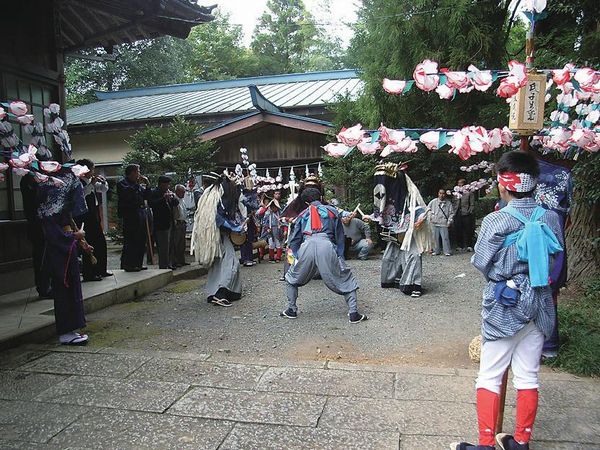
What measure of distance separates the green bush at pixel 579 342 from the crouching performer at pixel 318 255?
2.34 meters

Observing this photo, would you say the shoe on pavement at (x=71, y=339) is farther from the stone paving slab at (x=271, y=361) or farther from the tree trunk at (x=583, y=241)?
the tree trunk at (x=583, y=241)

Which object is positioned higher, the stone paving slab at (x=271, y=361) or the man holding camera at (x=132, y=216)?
the man holding camera at (x=132, y=216)

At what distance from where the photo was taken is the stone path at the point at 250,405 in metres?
3.18

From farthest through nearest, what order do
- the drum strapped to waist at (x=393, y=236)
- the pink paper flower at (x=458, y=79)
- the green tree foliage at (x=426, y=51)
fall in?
1. the green tree foliage at (x=426, y=51)
2. the drum strapped to waist at (x=393, y=236)
3. the pink paper flower at (x=458, y=79)

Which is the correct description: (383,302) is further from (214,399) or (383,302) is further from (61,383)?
(61,383)

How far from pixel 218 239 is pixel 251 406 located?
3.79 metres

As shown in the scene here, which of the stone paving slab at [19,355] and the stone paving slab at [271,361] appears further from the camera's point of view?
the stone paving slab at [19,355]

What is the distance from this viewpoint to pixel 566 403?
3645 mm

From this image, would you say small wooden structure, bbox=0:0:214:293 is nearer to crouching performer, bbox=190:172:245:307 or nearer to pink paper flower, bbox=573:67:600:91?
crouching performer, bbox=190:172:245:307

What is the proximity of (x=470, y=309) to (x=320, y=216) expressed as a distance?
8.13ft

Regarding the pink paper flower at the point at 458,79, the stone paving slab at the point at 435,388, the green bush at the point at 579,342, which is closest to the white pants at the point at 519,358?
the stone paving slab at the point at 435,388

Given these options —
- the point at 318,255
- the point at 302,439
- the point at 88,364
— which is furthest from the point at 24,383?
the point at 318,255

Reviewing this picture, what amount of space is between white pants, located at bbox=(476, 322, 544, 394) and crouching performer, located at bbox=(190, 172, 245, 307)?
15.7 ft

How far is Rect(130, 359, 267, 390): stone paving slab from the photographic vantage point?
4.12 metres
